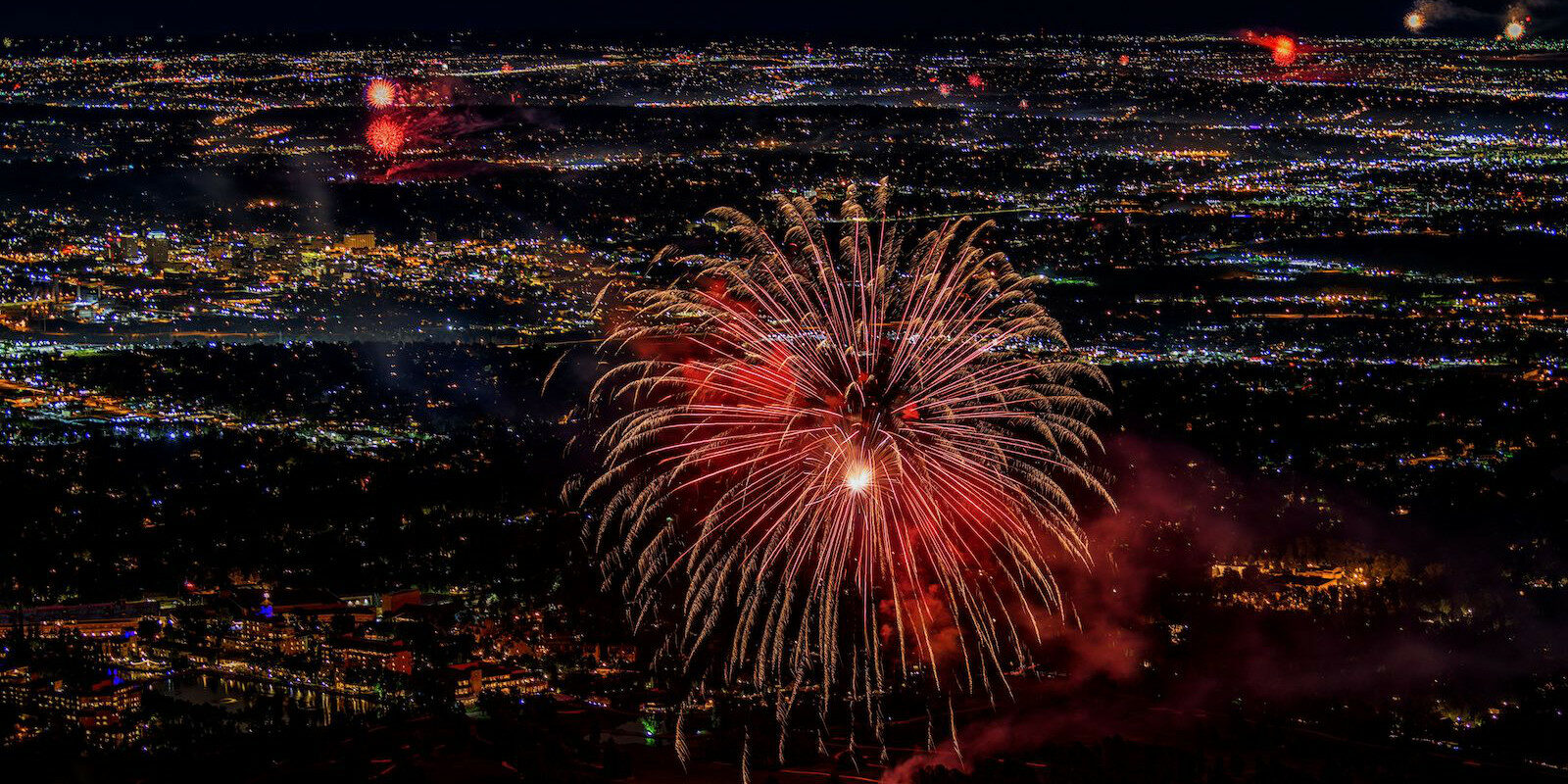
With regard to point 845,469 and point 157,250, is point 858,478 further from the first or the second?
point 157,250

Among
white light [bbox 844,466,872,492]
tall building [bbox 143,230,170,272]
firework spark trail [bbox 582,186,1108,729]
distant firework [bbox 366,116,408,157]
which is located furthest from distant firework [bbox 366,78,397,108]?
white light [bbox 844,466,872,492]

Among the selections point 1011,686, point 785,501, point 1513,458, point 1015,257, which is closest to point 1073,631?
point 1011,686

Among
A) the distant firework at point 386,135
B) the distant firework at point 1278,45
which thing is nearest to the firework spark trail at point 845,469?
the distant firework at point 1278,45

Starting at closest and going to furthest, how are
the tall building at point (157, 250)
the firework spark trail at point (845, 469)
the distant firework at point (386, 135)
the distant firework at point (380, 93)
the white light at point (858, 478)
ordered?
1. the white light at point (858, 478)
2. the firework spark trail at point (845, 469)
3. the distant firework at point (386, 135)
4. the distant firework at point (380, 93)
5. the tall building at point (157, 250)

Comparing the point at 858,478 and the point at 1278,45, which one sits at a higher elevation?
the point at 1278,45

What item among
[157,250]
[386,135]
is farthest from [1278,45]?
[157,250]

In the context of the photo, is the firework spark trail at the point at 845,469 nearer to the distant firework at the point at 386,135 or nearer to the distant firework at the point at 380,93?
the distant firework at the point at 386,135

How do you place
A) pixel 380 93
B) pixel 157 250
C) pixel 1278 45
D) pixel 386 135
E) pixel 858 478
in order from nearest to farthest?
1. pixel 858 478
2. pixel 1278 45
3. pixel 386 135
4. pixel 380 93
5. pixel 157 250
